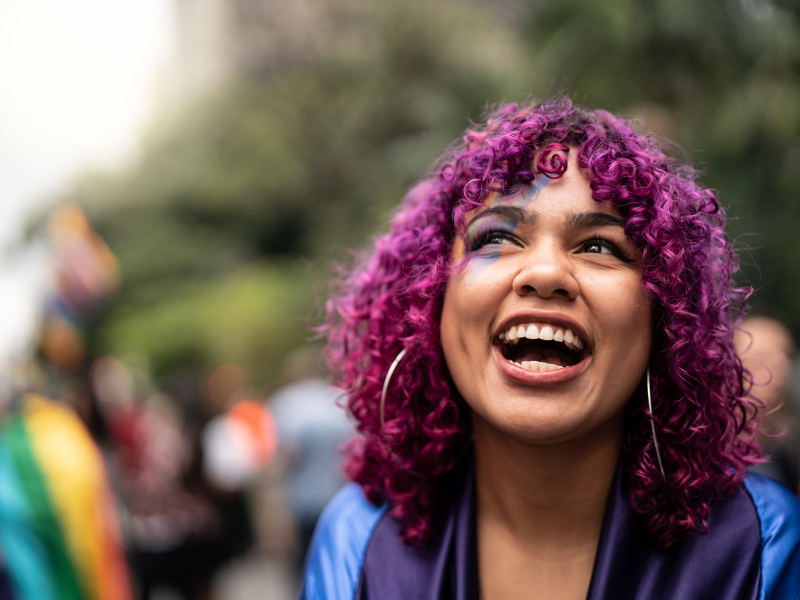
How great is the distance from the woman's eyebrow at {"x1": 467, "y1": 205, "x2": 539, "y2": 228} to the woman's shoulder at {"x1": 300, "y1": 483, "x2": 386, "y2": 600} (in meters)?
0.82

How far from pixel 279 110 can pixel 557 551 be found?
845 inches

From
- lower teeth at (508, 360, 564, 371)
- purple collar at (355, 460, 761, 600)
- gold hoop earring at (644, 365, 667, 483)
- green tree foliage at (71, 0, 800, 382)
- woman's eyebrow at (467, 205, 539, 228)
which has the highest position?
green tree foliage at (71, 0, 800, 382)

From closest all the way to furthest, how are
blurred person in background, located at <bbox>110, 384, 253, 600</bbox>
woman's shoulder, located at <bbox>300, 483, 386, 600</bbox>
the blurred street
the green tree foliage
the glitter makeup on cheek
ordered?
the glitter makeup on cheek → woman's shoulder, located at <bbox>300, 483, 386, 600</bbox> → blurred person in background, located at <bbox>110, 384, 253, 600</bbox> → the green tree foliage → the blurred street

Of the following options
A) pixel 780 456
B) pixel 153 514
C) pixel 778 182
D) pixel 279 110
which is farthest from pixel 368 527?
pixel 279 110

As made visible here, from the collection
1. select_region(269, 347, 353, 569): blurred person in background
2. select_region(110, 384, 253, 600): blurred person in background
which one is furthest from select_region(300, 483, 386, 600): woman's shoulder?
select_region(110, 384, 253, 600): blurred person in background

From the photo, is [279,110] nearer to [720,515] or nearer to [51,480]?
[51,480]

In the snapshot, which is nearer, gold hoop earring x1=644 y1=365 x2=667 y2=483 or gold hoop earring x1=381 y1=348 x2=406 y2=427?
gold hoop earring x1=644 y1=365 x2=667 y2=483

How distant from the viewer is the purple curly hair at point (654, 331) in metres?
1.51

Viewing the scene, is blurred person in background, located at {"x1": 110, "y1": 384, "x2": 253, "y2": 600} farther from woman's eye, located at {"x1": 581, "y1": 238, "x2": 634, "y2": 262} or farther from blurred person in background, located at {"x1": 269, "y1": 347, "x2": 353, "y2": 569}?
woman's eye, located at {"x1": 581, "y1": 238, "x2": 634, "y2": 262}

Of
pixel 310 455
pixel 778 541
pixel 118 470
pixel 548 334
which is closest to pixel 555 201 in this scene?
pixel 548 334

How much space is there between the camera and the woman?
4.77 feet

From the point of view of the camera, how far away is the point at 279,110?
21609 millimetres

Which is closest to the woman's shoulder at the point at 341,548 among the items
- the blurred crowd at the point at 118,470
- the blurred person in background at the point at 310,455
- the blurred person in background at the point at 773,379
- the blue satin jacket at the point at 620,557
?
the blue satin jacket at the point at 620,557

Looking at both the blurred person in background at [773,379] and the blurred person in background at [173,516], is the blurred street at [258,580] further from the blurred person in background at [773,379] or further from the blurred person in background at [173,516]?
the blurred person in background at [773,379]
